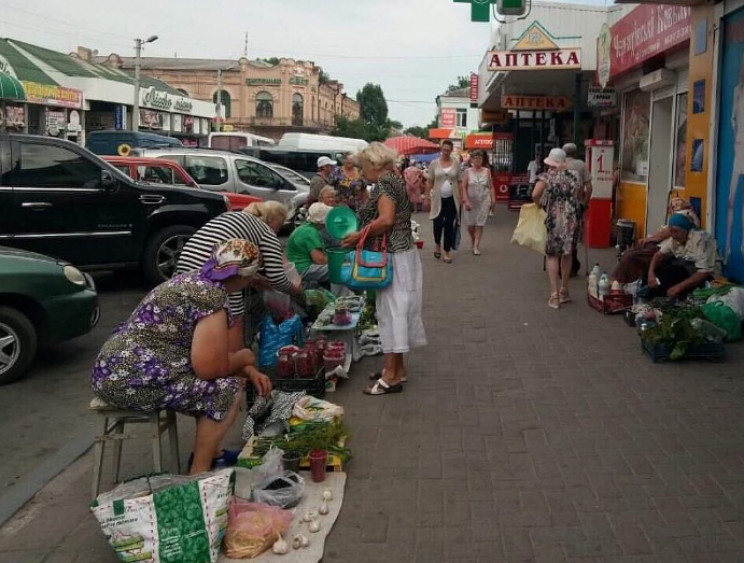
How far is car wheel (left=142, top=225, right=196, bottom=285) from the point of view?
10594mm

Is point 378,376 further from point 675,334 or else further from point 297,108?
point 297,108

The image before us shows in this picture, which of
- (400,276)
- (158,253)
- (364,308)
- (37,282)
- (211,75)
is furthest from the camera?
(211,75)

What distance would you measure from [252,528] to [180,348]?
0.92 meters

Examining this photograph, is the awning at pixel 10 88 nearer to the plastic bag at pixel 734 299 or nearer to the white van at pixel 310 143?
the white van at pixel 310 143

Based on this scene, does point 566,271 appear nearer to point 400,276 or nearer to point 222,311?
point 400,276

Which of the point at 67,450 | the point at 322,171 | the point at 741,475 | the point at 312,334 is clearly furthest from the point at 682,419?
the point at 322,171

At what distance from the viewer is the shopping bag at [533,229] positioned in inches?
380

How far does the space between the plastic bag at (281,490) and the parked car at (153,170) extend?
976cm

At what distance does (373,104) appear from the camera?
140250 millimetres

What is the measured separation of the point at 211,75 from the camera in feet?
273

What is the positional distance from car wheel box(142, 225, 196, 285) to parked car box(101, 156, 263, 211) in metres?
3.01

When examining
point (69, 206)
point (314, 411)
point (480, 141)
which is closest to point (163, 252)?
point (69, 206)

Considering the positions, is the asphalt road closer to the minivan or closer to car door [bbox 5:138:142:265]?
car door [bbox 5:138:142:265]

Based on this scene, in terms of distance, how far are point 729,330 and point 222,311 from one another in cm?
501
